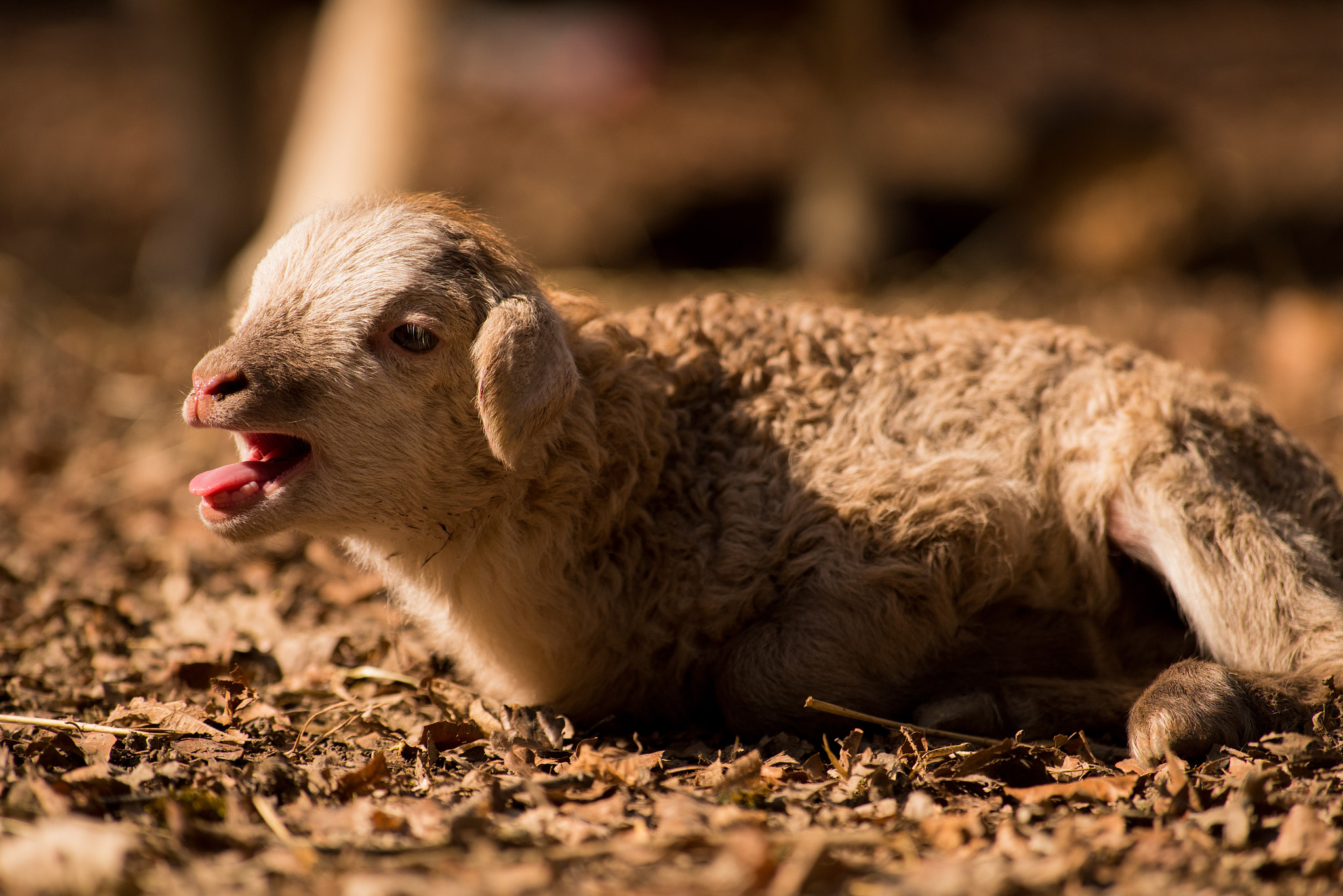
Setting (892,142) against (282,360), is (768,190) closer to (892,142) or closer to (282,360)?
(892,142)

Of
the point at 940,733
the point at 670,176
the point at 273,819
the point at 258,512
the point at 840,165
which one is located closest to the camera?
the point at 273,819

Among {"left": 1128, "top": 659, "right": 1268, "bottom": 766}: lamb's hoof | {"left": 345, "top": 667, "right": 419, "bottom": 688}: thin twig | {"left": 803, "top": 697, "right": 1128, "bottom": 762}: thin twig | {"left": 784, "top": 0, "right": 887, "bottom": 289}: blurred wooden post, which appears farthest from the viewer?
{"left": 784, "top": 0, "right": 887, "bottom": 289}: blurred wooden post

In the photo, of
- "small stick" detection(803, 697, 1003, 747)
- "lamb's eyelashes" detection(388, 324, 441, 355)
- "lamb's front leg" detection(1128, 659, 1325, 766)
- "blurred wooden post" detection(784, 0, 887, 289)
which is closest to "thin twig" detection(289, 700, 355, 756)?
"lamb's eyelashes" detection(388, 324, 441, 355)

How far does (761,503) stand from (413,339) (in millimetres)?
1219

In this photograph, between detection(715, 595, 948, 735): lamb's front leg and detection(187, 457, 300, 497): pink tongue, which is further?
detection(715, 595, 948, 735): lamb's front leg

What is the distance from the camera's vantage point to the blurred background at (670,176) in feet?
27.1

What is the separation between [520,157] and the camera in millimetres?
16109

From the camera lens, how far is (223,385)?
10.8ft

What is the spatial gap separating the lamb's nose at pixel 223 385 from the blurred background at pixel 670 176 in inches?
84.1

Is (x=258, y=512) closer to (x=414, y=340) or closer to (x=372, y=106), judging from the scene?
(x=414, y=340)

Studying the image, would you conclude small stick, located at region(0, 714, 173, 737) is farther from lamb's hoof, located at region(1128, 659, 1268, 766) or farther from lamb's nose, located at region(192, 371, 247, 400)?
lamb's hoof, located at region(1128, 659, 1268, 766)

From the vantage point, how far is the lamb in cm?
343

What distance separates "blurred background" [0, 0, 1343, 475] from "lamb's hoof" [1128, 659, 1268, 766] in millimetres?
3146

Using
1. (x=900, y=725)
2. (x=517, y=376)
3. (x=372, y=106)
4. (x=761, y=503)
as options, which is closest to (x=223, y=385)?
(x=517, y=376)
